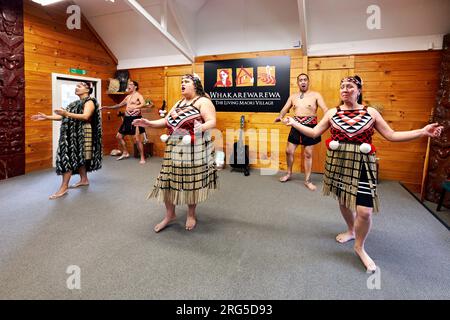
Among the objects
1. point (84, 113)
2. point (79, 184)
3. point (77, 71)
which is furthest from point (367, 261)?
point (77, 71)

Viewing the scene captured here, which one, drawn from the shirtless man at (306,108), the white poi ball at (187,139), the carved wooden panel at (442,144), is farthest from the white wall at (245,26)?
the white poi ball at (187,139)

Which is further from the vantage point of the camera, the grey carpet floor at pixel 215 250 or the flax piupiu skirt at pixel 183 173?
the flax piupiu skirt at pixel 183 173

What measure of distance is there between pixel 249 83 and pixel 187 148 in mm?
3136

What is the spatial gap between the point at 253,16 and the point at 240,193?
3264 mm

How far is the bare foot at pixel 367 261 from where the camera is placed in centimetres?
174

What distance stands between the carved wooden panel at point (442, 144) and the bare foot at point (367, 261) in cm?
243

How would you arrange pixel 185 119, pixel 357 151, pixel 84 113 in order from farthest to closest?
1. pixel 84 113
2. pixel 185 119
3. pixel 357 151

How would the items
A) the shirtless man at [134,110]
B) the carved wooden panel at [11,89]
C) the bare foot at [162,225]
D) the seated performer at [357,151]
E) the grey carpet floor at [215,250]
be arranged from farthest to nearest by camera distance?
the shirtless man at [134,110] → the carved wooden panel at [11,89] → the bare foot at [162,225] → the seated performer at [357,151] → the grey carpet floor at [215,250]

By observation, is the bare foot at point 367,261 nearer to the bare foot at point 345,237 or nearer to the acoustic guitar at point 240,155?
the bare foot at point 345,237

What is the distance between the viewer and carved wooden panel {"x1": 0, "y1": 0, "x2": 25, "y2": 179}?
12.9ft

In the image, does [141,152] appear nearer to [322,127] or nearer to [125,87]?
[125,87]

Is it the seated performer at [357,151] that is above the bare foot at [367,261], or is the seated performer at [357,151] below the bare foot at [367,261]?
above

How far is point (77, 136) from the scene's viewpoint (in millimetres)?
3199

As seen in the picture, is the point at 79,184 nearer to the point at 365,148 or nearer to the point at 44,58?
the point at 44,58
